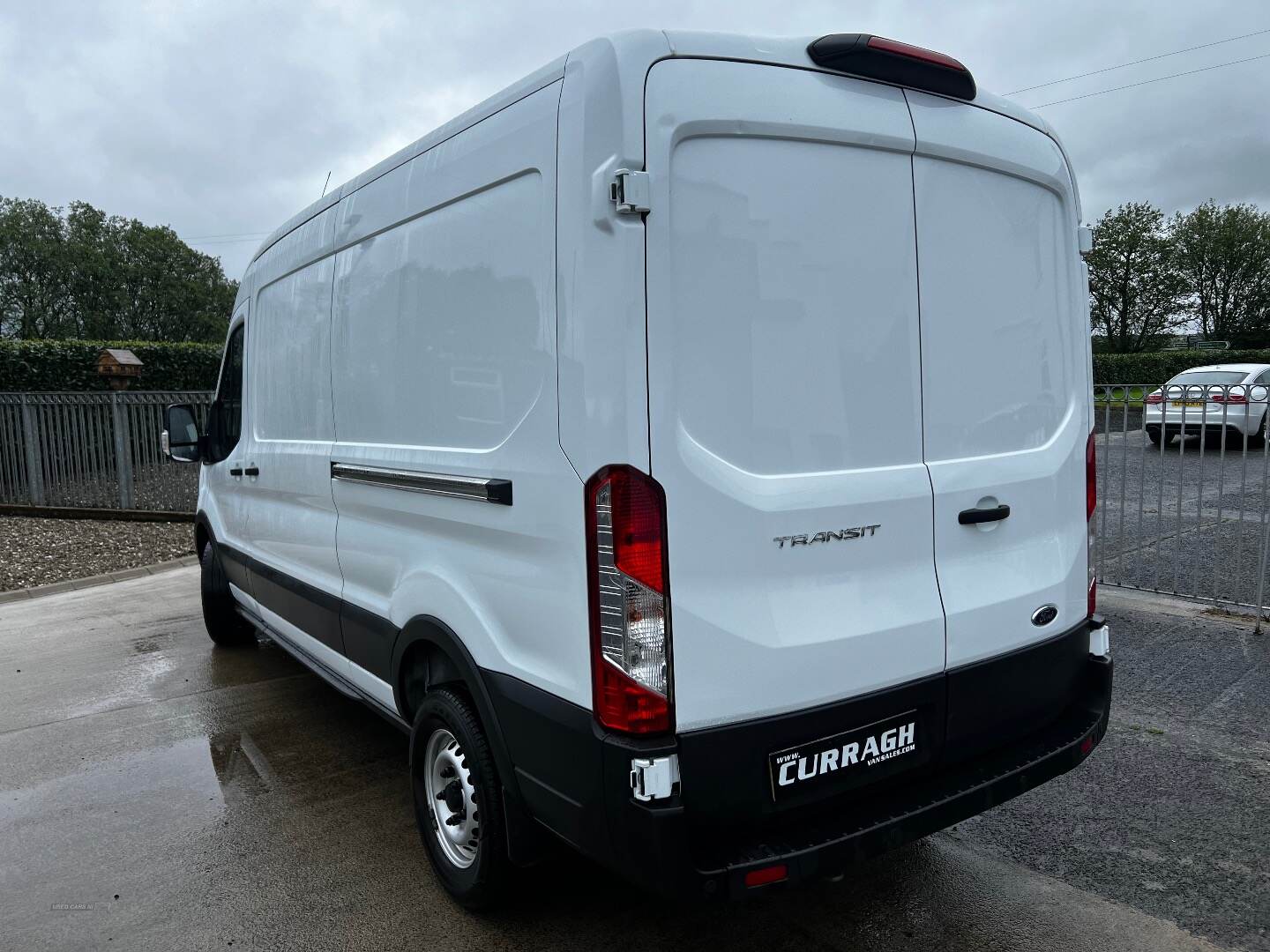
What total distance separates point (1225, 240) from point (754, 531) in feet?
162

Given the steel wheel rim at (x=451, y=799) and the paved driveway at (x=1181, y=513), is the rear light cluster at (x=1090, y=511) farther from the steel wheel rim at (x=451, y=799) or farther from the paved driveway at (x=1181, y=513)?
the paved driveway at (x=1181, y=513)

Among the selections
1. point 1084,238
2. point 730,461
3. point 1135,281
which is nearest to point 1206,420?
point 1084,238

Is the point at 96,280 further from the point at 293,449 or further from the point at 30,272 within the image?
the point at 293,449

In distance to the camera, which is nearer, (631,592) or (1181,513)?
(631,592)

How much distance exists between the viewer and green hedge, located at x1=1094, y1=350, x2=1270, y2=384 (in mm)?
32500

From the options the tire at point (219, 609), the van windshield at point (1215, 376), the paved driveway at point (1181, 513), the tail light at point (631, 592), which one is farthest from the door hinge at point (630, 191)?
the van windshield at point (1215, 376)

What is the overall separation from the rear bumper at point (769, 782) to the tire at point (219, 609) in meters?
4.09

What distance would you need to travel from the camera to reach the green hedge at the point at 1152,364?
32.5 m

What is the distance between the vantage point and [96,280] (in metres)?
61.4

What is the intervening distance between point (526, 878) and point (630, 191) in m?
2.03

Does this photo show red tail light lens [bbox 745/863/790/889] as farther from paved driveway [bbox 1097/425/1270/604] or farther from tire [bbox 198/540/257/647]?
tire [bbox 198/540/257/647]

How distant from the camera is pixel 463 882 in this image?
2.84 meters

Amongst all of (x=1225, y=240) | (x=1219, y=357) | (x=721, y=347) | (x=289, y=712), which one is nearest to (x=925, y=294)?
(x=721, y=347)

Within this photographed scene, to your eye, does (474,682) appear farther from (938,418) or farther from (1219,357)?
(1219,357)
